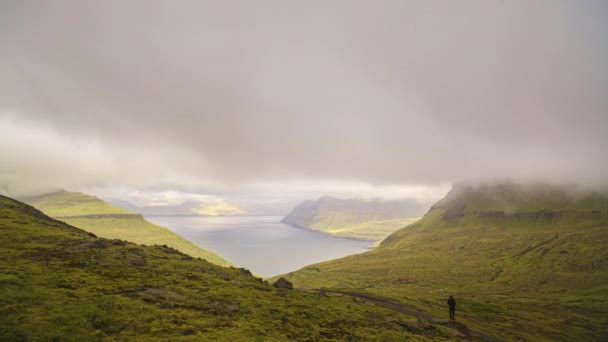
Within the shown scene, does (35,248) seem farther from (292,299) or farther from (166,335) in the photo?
(292,299)

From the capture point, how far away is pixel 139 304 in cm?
3434

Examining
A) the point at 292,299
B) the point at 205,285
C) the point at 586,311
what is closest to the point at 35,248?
the point at 205,285

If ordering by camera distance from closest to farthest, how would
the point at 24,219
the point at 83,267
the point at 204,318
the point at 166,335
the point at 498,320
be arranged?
1. the point at 166,335
2. the point at 204,318
3. the point at 83,267
4. the point at 24,219
5. the point at 498,320

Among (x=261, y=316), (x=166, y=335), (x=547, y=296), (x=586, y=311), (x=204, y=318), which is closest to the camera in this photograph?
(x=166, y=335)

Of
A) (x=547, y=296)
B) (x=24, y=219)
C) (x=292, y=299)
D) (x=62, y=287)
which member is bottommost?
(x=547, y=296)

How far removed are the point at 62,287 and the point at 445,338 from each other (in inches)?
2174

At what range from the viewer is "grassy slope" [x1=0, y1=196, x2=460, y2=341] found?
1110 inches

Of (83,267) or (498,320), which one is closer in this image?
(83,267)

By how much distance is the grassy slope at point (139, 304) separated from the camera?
2820 cm

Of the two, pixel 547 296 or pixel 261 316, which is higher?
pixel 261 316

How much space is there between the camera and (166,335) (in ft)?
94.6

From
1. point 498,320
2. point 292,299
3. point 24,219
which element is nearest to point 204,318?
point 292,299

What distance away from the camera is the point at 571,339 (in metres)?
A: 74.6

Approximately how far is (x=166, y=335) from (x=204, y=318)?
20.5 ft
